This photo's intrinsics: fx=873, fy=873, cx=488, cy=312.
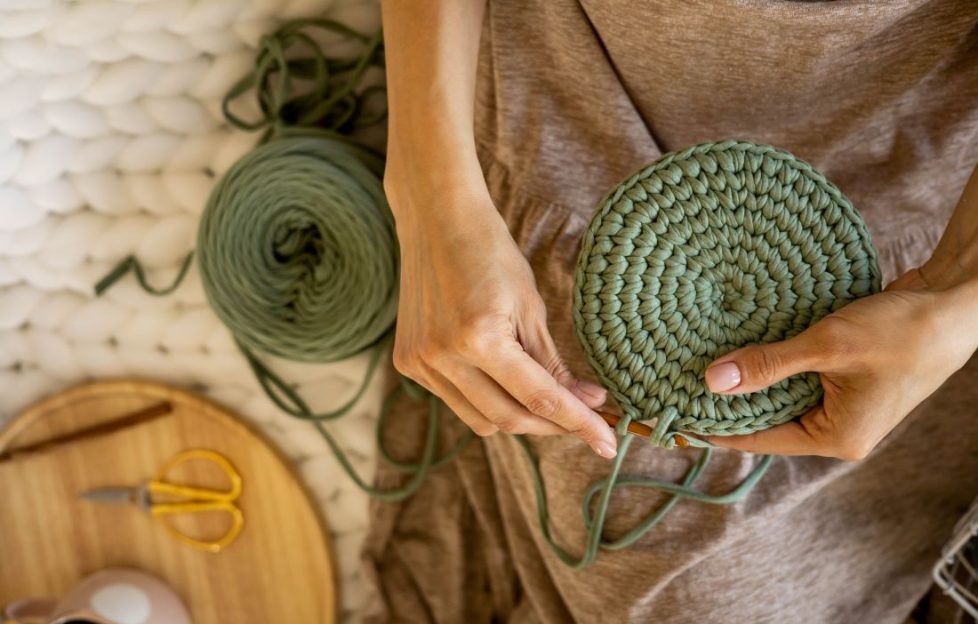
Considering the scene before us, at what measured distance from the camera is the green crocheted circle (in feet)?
2.05

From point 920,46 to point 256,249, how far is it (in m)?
0.68

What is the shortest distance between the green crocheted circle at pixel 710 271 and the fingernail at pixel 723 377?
3 centimetres

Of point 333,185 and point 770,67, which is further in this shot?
Answer: point 333,185

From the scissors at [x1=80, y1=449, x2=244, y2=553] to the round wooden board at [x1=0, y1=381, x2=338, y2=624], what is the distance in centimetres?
1

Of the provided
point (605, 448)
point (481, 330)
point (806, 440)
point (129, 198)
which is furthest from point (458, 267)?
point (129, 198)

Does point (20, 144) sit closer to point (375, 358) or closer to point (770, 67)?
point (375, 358)

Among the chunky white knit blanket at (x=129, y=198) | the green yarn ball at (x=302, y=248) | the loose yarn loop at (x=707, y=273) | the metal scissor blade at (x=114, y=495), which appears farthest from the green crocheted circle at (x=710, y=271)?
the metal scissor blade at (x=114, y=495)

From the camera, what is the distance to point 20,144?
102 cm

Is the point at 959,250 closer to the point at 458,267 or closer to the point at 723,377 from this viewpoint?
the point at 723,377

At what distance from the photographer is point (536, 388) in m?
0.63

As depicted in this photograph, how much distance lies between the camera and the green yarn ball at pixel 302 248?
96 cm

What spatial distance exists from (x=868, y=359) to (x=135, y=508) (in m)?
0.87

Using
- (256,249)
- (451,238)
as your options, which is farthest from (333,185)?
(451,238)

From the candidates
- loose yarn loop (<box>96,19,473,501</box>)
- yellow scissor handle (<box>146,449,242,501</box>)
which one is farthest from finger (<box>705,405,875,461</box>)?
yellow scissor handle (<box>146,449,242,501</box>)
